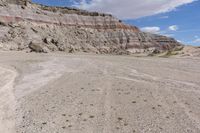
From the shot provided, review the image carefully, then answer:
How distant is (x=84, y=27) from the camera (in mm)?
110625

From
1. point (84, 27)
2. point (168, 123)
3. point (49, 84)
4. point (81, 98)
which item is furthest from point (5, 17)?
point (168, 123)

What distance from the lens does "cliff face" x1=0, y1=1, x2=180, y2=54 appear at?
76062mm

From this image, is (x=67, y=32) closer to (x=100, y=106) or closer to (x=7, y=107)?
(x=7, y=107)

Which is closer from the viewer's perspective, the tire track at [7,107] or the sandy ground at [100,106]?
the sandy ground at [100,106]

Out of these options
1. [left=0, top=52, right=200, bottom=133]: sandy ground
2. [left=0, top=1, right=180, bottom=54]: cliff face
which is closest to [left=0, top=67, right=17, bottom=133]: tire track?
[left=0, top=52, right=200, bottom=133]: sandy ground

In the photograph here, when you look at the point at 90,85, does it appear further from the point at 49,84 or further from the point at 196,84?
the point at 196,84

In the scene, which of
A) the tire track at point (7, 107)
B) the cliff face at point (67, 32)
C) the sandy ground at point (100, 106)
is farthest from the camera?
the cliff face at point (67, 32)

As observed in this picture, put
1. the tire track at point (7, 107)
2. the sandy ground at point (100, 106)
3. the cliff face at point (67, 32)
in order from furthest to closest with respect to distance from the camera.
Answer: the cliff face at point (67, 32), the tire track at point (7, 107), the sandy ground at point (100, 106)

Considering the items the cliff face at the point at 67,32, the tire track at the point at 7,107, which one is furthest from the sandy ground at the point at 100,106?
the cliff face at the point at 67,32

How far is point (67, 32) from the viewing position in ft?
322

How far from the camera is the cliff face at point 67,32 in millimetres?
76062

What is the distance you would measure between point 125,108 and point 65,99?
342 cm

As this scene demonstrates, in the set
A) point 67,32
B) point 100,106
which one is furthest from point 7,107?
point 67,32

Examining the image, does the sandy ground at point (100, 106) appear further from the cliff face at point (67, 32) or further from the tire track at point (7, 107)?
the cliff face at point (67, 32)
